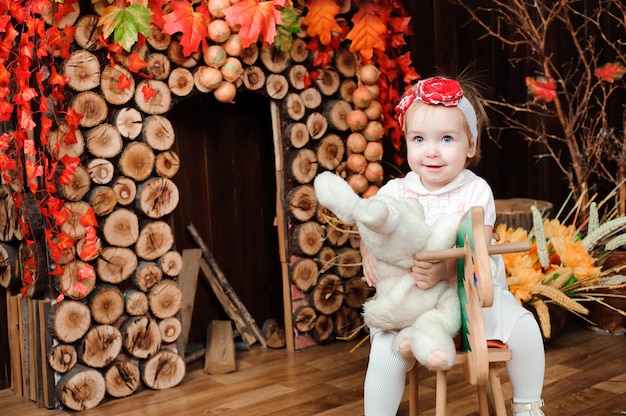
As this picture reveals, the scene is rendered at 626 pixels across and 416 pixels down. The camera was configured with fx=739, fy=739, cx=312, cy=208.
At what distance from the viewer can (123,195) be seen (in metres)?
2.50

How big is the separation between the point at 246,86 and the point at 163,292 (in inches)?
31.8

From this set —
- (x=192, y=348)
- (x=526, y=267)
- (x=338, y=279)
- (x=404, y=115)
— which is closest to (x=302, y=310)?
(x=338, y=279)

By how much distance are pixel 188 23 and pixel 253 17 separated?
0.23 metres

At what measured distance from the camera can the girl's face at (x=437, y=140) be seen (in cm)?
174

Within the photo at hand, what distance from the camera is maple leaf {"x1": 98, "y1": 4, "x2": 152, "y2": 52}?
2.34m

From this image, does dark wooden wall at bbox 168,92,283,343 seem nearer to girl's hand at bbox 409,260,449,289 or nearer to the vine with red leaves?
the vine with red leaves

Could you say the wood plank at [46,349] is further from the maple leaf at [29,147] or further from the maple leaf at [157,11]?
the maple leaf at [157,11]

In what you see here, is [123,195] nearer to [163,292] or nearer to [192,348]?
[163,292]

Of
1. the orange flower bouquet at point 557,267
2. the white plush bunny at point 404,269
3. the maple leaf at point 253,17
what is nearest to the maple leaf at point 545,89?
the orange flower bouquet at point 557,267

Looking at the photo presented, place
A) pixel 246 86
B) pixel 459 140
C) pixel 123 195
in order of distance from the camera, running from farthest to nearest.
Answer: pixel 246 86 → pixel 123 195 → pixel 459 140

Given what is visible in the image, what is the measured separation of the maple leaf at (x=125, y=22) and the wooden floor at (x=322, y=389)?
1.17 m

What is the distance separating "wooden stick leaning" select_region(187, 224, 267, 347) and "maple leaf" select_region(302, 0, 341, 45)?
3.04ft

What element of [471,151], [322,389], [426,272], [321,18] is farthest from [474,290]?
[321,18]

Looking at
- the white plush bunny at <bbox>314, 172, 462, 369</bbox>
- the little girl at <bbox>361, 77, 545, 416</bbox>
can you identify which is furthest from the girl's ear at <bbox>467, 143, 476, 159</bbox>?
the white plush bunny at <bbox>314, 172, 462, 369</bbox>
